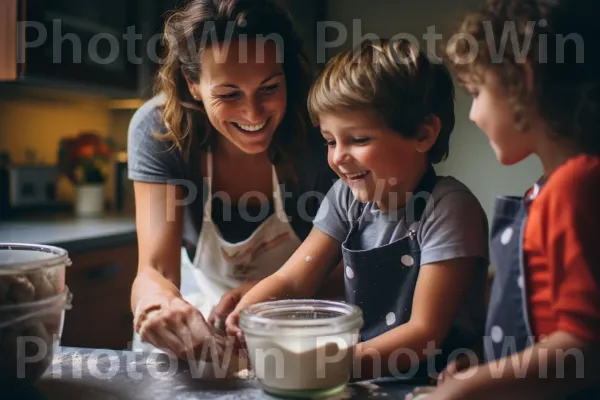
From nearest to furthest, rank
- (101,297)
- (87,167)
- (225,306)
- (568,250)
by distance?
1. (568,250)
2. (225,306)
3. (101,297)
4. (87,167)

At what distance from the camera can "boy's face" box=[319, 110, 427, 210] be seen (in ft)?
1.52

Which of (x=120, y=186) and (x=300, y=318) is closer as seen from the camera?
(x=300, y=318)

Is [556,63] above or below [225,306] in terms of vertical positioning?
above

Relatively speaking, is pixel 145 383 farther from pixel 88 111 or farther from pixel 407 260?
pixel 88 111

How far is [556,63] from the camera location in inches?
13.5

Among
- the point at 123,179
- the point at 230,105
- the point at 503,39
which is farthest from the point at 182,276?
the point at 503,39

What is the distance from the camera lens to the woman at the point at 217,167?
0.59m

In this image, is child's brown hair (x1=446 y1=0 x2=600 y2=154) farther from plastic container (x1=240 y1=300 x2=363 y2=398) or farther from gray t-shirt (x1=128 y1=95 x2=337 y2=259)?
gray t-shirt (x1=128 y1=95 x2=337 y2=259)

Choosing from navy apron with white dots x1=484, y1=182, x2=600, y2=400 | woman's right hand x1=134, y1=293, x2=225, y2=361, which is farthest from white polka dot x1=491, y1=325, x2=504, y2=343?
woman's right hand x1=134, y1=293, x2=225, y2=361

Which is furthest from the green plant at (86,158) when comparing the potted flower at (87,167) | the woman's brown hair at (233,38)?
the woman's brown hair at (233,38)

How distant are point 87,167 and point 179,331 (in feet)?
2.49

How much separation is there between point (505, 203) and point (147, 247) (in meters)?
0.42

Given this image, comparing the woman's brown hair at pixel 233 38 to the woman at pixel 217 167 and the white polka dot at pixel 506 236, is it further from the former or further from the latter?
the white polka dot at pixel 506 236

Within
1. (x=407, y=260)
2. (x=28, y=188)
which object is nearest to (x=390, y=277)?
(x=407, y=260)
